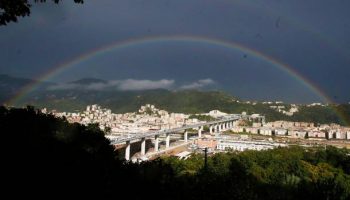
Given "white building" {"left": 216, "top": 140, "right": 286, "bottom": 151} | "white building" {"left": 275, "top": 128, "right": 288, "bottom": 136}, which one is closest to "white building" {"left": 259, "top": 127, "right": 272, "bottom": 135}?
"white building" {"left": 275, "top": 128, "right": 288, "bottom": 136}

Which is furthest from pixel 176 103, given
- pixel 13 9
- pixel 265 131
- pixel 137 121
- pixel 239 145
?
pixel 13 9

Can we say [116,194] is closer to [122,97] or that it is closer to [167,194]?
[167,194]

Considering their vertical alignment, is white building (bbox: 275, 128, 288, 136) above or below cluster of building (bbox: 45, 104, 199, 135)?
below

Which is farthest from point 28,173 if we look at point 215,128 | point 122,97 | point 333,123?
point 122,97

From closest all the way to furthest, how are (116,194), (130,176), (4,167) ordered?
1. (116,194)
2. (4,167)
3. (130,176)

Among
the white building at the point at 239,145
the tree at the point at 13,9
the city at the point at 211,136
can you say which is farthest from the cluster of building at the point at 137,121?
the tree at the point at 13,9

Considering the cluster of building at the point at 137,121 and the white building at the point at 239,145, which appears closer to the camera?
the white building at the point at 239,145

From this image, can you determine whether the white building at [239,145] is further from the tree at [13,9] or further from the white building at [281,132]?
the tree at [13,9]

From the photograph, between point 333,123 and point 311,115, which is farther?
point 311,115

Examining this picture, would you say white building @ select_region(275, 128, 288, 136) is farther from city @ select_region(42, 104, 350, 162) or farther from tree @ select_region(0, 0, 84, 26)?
tree @ select_region(0, 0, 84, 26)

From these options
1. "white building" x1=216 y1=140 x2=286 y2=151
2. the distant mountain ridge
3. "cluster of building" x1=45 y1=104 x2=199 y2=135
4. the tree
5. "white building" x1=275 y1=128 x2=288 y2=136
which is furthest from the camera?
the distant mountain ridge

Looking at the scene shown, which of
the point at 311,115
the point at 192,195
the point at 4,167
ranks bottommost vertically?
the point at 192,195
